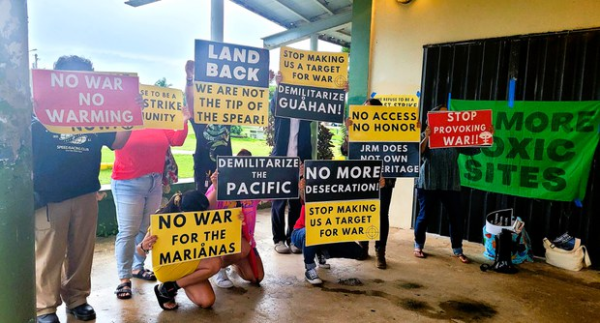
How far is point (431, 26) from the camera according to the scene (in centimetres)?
531

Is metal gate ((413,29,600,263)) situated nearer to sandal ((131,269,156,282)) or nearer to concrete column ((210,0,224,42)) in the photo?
concrete column ((210,0,224,42))

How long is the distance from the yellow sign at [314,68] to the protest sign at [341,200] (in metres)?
0.70

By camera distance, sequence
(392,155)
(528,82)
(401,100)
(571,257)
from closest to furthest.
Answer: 1. (392,155)
2. (571,257)
3. (528,82)
4. (401,100)

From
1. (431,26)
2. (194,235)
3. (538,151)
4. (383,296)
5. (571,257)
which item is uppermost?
(431,26)

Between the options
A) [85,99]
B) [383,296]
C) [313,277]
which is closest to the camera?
[85,99]

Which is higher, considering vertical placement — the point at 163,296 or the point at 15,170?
the point at 15,170

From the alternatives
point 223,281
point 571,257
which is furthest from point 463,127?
point 223,281

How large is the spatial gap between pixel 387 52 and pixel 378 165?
2.83 meters

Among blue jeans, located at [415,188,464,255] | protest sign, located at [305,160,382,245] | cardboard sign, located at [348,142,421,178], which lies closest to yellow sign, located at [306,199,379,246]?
protest sign, located at [305,160,382,245]

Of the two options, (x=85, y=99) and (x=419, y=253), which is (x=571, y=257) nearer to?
(x=419, y=253)

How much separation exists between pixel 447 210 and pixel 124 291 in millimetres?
3252

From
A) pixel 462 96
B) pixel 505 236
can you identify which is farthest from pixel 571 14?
pixel 505 236

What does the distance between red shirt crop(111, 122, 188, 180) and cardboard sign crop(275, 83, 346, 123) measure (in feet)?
3.39

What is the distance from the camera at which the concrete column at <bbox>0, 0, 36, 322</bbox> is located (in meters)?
1.42
